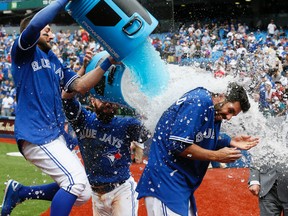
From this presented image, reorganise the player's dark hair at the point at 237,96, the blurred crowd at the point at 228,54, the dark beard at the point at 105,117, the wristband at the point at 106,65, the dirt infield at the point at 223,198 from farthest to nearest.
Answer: the blurred crowd at the point at 228,54, the dirt infield at the point at 223,198, the dark beard at the point at 105,117, the wristband at the point at 106,65, the player's dark hair at the point at 237,96

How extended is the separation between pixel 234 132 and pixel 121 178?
178 centimetres

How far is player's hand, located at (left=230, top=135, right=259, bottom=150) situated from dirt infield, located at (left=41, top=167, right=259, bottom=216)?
11.5 ft

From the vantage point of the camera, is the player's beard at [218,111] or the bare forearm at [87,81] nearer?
the player's beard at [218,111]

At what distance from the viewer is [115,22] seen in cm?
385

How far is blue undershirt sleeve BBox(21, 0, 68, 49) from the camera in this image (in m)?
3.70

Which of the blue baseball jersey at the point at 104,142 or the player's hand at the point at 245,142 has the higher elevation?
the player's hand at the point at 245,142

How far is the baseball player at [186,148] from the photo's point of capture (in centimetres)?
338

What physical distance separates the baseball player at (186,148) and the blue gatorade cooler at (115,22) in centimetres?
66

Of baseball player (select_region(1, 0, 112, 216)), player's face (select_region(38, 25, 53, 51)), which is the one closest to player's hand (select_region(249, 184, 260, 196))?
baseball player (select_region(1, 0, 112, 216))

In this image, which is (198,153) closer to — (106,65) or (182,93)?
(182,93)

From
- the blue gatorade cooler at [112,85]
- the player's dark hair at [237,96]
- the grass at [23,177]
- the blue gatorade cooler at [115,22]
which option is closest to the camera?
the player's dark hair at [237,96]

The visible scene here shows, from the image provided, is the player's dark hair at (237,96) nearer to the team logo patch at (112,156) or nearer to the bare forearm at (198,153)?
the bare forearm at (198,153)

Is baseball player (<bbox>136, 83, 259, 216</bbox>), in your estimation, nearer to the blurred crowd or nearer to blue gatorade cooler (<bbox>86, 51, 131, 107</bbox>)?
blue gatorade cooler (<bbox>86, 51, 131, 107</bbox>)

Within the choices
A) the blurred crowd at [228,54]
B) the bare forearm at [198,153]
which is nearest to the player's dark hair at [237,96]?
the bare forearm at [198,153]
